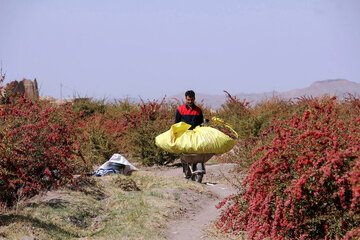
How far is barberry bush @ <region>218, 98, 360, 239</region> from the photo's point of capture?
5.66 metres

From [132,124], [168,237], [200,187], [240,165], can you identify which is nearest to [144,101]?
[132,124]

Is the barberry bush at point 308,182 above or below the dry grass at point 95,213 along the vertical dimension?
above

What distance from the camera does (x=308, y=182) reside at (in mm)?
5855

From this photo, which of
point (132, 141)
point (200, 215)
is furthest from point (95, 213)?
point (132, 141)

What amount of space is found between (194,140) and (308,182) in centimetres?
519

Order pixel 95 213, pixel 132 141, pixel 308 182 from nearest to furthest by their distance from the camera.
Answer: pixel 308 182 → pixel 95 213 → pixel 132 141

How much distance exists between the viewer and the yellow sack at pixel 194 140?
1087cm

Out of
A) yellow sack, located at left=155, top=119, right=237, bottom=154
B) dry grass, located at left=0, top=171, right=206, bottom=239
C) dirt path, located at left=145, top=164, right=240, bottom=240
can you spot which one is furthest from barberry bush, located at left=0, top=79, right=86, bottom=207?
dirt path, located at left=145, top=164, right=240, bottom=240

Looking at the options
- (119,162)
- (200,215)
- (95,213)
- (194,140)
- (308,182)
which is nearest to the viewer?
(308,182)

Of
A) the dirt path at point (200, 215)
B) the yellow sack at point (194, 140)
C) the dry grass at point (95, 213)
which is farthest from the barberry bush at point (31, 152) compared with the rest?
the dirt path at point (200, 215)

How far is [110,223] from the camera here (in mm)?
8125

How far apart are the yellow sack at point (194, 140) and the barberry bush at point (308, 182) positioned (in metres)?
4.28

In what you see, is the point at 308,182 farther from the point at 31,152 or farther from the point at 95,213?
the point at 31,152

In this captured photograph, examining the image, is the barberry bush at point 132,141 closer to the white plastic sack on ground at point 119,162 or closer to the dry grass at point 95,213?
the white plastic sack on ground at point 119,162
